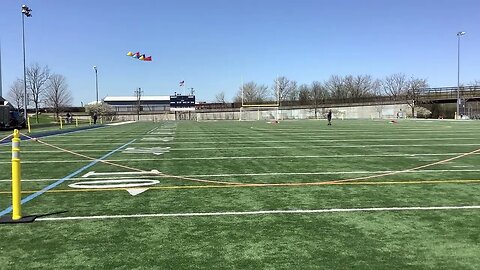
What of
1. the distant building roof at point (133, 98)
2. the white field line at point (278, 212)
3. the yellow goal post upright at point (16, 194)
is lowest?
the white field line at point (278, 212)

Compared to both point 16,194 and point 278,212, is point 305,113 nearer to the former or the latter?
point 278,212

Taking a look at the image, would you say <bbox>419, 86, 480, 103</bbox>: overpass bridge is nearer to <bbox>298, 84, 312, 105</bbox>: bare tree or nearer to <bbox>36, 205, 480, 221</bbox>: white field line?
<bbox>298, 84, 312, 105</bbox>: bare tree

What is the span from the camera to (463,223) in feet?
17.9

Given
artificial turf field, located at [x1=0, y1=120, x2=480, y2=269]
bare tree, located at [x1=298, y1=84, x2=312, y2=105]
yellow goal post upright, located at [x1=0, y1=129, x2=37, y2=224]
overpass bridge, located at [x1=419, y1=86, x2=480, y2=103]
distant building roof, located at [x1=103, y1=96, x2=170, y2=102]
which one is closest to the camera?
artificial turf field, located at [x1=0, y1=120, x2=480, y2=269]

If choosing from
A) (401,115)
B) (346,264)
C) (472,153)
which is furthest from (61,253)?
(401,115)

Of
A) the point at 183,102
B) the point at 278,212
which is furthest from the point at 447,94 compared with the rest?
the point at 278,212

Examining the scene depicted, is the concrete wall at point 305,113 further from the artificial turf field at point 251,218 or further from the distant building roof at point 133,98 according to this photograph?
the artificial turf field at point 251,218

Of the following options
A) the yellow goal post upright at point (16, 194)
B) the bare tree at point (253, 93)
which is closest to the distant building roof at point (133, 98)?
the bare tree at point (253, 93)

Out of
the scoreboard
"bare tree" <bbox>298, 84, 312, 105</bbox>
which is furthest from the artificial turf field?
"bare tree" <bbox>298, 84, 312, 105</bbox>

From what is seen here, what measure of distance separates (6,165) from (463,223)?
11140mm

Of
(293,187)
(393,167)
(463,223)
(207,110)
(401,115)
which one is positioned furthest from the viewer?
(207,110)

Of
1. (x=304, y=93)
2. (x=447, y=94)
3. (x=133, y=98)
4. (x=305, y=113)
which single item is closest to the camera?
(x=447, y=94)

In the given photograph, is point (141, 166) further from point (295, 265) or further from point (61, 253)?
point (295, 265)

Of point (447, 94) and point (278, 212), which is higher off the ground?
point (447, 94)
